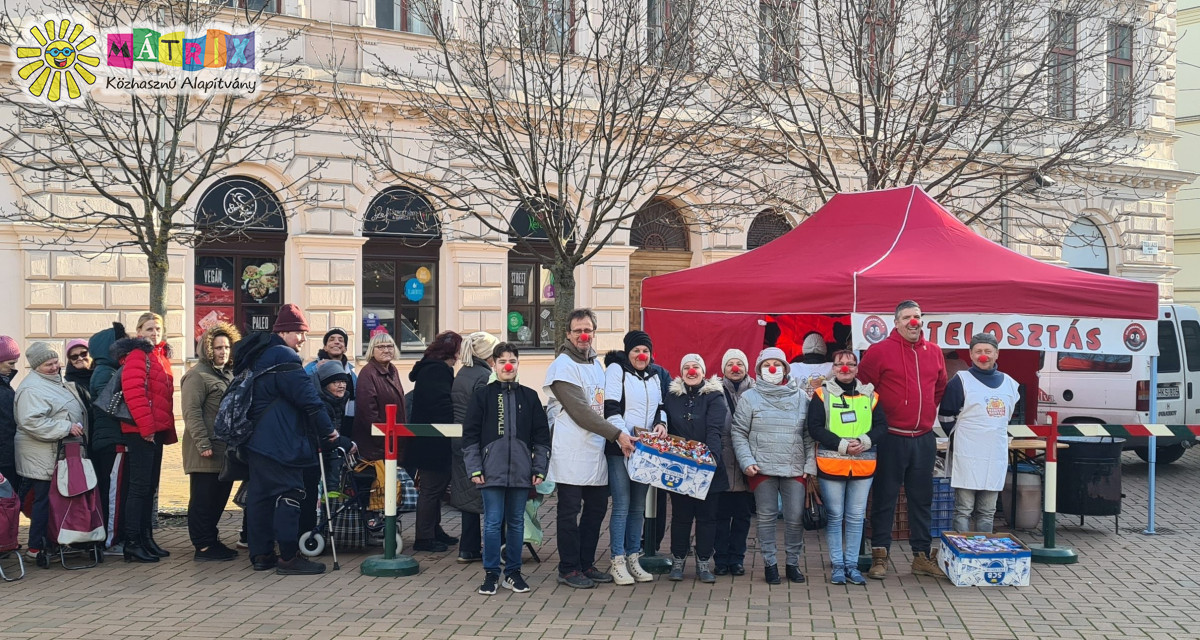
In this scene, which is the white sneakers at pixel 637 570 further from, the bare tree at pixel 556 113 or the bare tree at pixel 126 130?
the bare tree at pixel 126 130

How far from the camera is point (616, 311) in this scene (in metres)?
20.7

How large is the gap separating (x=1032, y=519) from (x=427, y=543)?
5054 mm

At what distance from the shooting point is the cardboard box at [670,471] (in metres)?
7.67

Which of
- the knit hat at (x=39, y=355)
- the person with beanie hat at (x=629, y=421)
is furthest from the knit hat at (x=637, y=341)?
the knit hat at (x=39, y=355)

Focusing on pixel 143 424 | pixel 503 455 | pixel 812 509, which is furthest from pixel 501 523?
pixel 812 509

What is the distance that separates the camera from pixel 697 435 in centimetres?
795

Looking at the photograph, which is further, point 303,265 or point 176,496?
point 303,265

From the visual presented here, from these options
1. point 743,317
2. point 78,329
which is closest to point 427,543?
point 743,317

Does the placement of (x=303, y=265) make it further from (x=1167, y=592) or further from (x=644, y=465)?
(x=1167, y=592)

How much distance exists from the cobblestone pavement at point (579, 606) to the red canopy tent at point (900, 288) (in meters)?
1.88

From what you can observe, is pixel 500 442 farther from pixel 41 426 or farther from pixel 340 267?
pixel 340 267

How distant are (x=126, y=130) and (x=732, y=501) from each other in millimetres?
9483

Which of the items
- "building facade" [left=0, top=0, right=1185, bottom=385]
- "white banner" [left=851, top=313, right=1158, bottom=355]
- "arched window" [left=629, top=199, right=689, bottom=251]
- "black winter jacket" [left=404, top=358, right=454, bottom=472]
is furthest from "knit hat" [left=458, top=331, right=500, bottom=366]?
"arched window" [left=629, top=199, right=689, bottom=251]

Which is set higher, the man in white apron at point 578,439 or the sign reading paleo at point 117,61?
the sign reading paleo at point 117,61
